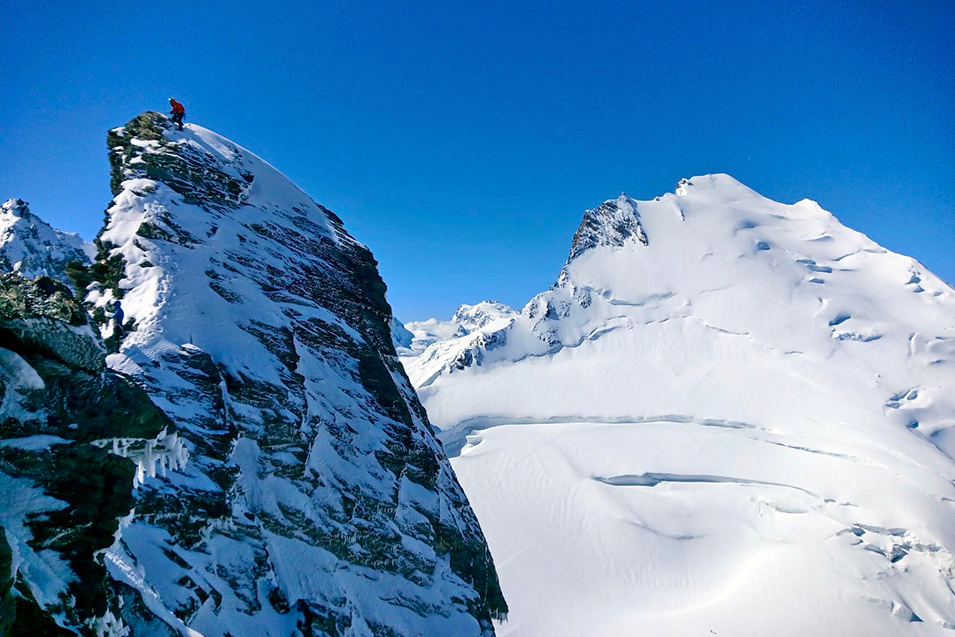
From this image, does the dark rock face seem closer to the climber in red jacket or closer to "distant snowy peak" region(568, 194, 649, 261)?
the climber in red jacket

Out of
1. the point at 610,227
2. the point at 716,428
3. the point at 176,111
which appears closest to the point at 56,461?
the point at 176,111

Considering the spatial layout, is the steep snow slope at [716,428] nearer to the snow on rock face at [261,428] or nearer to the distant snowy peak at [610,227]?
the distant snowy peak at [610,227]

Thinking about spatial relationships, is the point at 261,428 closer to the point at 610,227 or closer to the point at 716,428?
the point at 716,428

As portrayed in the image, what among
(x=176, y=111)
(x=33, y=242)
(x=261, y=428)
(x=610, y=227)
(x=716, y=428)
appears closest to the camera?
(x=261, y=428)

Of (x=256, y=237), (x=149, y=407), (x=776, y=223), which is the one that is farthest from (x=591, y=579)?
(x=776, y=223)

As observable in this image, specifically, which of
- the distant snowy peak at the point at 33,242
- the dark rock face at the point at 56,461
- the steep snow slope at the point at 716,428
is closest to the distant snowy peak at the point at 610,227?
the steep snow slope at the point at 716,428

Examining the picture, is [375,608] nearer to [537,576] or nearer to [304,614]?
[304,614]

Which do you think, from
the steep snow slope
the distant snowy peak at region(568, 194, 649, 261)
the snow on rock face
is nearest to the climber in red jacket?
the snow on rock face
